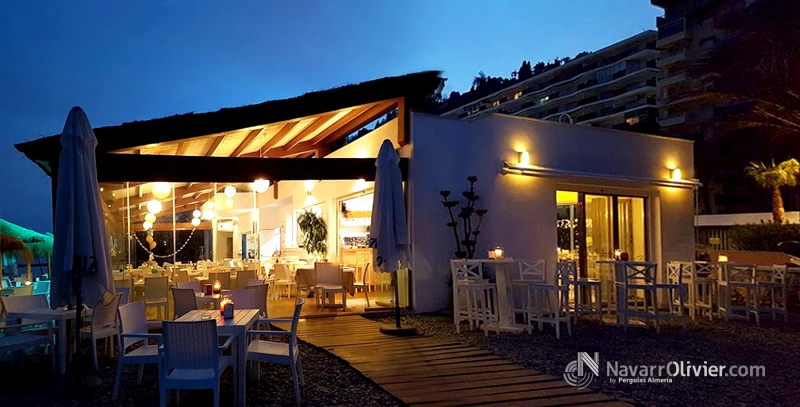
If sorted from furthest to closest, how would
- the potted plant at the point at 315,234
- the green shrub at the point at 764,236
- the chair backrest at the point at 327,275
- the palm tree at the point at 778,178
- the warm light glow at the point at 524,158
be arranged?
the palm tree at the point at 778,178, the green shrub at the point at 764,236, the potted plant at the point at 315,234, the chair backrest at the point at 327,275, the warm light glow at the point at 524,158

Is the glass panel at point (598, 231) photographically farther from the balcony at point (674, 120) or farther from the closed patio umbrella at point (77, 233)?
the balcony at point (674, 120)

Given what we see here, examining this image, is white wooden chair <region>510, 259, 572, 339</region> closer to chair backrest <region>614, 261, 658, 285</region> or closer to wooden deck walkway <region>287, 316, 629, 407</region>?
chair backrest <region>614, 261, 658, 285</region>

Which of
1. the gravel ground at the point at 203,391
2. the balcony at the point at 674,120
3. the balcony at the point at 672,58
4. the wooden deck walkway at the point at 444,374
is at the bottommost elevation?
the gravel ground at the point at 203,391

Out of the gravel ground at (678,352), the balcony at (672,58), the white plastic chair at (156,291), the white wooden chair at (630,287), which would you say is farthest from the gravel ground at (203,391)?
the balcony at (672,58)

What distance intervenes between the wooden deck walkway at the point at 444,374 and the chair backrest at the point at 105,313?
224cm

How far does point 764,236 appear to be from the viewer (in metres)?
16.6

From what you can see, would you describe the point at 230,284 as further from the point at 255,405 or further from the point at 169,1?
the point at 169,1

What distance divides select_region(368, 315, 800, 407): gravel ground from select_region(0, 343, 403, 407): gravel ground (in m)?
1.89

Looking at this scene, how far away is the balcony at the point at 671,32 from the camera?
38.2 m

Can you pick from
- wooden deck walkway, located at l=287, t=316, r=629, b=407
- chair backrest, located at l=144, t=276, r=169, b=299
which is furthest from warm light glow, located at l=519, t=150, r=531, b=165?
chair backrest, located at l=144, t=276, r=169, b=299

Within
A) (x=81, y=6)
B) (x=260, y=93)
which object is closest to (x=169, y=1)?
(x=81, y=6)

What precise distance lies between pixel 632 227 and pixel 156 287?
894 centimetres

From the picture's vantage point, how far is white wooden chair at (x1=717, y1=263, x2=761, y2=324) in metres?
8.98

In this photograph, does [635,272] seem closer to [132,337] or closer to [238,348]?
[238,348]
